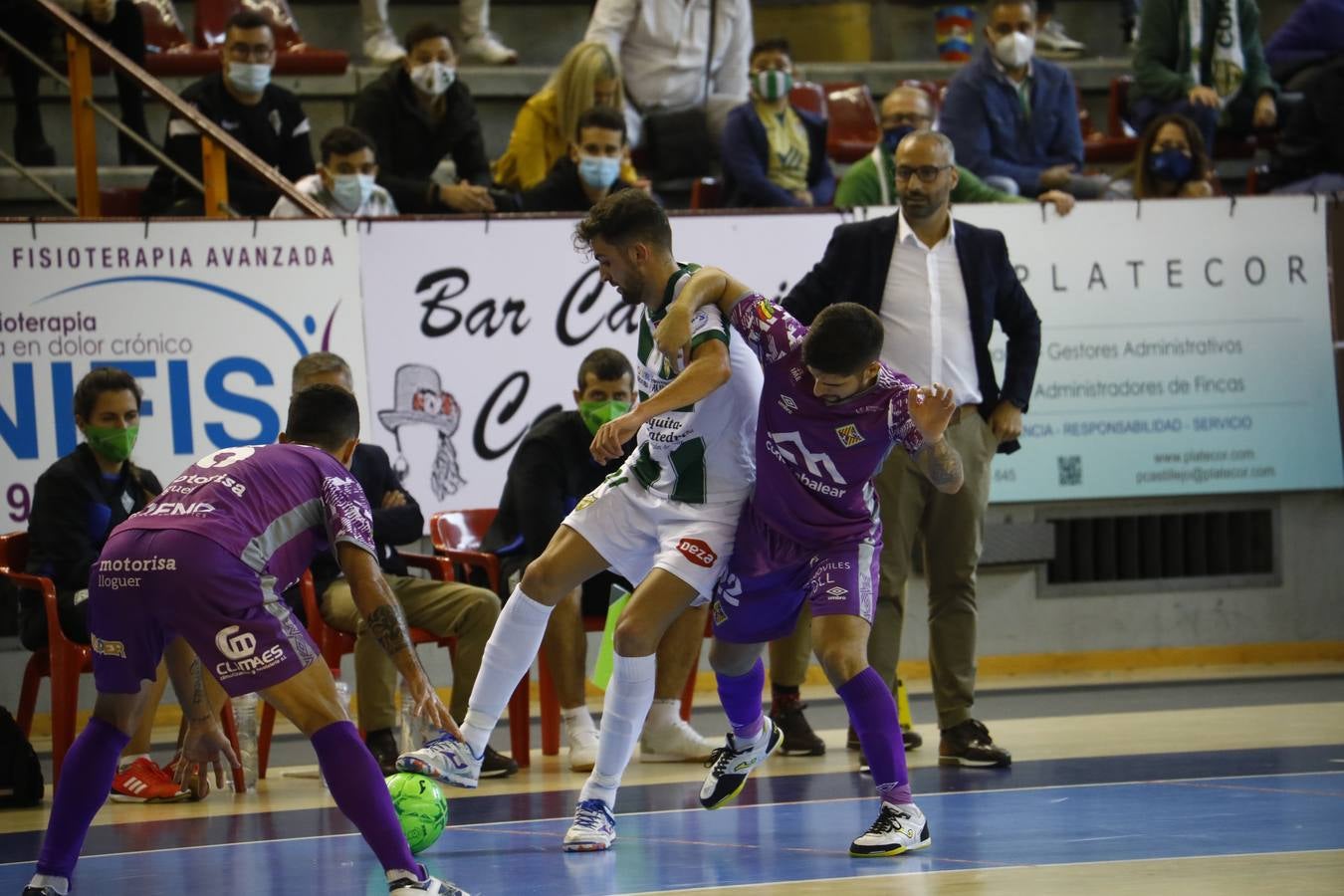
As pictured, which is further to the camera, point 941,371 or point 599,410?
point 599,410

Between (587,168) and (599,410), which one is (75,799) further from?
(587,168)

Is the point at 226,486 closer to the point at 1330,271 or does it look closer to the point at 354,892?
the point at 354,892

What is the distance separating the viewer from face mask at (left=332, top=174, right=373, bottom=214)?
29.3 feet

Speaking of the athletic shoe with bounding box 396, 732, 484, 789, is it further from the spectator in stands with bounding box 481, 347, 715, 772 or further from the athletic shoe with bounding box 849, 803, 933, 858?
the spectator in stands with bounding box 481, 347, 715, 772

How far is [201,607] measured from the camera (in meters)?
4.33

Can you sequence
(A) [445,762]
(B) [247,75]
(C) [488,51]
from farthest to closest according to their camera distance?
1. (C) [488,51]
2. (B) [247,75]
3. (A) [445,762]

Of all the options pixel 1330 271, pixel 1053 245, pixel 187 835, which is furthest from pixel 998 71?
pixel 187 835

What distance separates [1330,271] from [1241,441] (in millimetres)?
1001

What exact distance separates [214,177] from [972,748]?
14.7 ft

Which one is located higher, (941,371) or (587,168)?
(587,168)

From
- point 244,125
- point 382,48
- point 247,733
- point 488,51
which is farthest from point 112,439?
point 488,51

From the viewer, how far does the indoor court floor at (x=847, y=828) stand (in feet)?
15.0

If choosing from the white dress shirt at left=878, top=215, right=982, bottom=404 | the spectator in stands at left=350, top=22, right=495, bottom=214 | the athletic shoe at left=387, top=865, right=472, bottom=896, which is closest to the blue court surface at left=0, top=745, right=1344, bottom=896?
the athletic shoe at left=387, top=865, right=472, bottom=896

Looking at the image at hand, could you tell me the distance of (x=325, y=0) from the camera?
1288 cm
